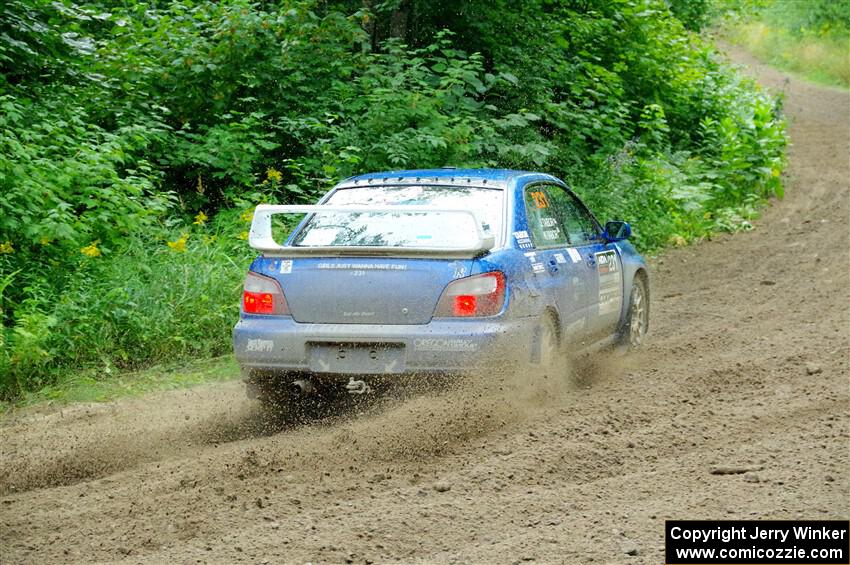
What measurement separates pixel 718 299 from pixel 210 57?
6170 millimetres

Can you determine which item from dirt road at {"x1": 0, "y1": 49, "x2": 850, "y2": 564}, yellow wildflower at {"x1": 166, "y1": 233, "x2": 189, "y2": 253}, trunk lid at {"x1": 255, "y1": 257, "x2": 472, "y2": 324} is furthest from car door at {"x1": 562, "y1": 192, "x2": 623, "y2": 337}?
yellow wildflower at {"x1": 166, "y1": 233, "x2": 189, "y2": 253}

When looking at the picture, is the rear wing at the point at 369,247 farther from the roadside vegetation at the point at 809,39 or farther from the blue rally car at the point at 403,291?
the roadside vegetation at the point at 809,39

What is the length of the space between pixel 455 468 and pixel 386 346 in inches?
45.6

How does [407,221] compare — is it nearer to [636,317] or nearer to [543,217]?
[543,217]

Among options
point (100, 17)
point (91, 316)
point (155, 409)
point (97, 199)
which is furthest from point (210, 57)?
point (155, 409)

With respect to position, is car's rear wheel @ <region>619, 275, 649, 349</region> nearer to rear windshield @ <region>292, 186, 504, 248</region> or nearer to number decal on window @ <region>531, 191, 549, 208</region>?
number decal on window @ <region>531, 191, 549, 208</region>

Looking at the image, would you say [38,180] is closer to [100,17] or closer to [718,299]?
[100,17]

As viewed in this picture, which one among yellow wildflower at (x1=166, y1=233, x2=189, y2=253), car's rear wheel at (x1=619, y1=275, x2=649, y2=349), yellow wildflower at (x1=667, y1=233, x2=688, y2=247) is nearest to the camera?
car's rear wheel at (x1=619, y1=275, x2=649, y2=349)

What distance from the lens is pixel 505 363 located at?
661cm

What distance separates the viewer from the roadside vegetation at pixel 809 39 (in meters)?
38.8

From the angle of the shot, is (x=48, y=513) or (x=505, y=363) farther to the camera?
(x=505, y=363)

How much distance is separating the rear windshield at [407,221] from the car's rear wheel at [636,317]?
2.15m

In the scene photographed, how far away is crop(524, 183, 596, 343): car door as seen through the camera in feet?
24.2

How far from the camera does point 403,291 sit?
6629 millimetres
